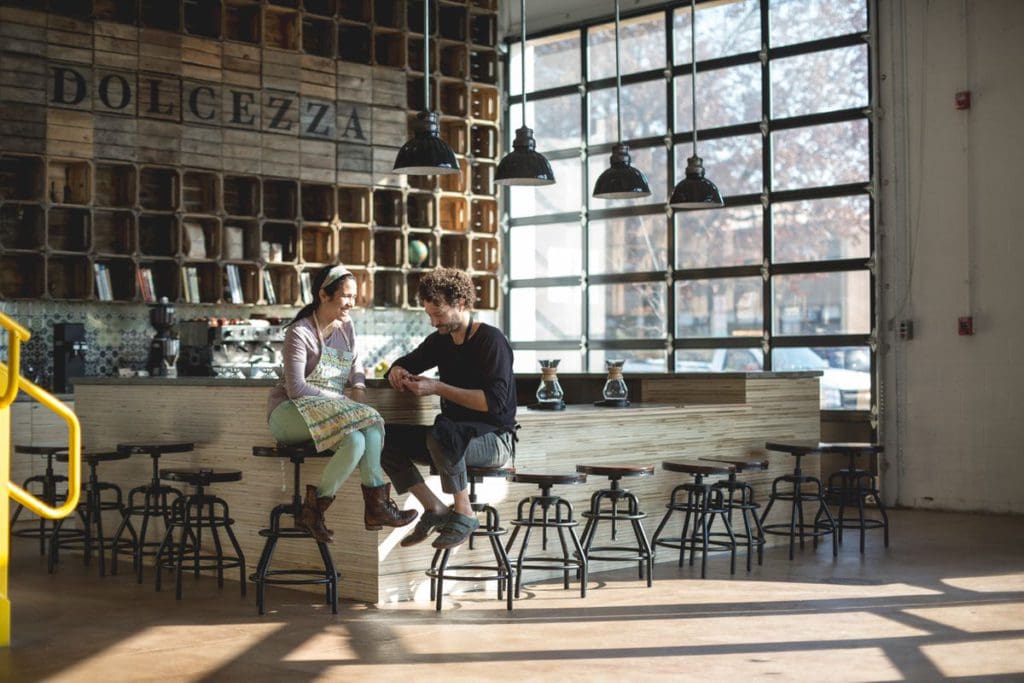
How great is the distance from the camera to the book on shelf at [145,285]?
9.51 meters

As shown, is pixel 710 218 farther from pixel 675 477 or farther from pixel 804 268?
pixel 675 477

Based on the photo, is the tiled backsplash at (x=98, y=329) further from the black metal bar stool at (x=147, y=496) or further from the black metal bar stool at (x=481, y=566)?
the black metal bar stool at (x=481, y=566)

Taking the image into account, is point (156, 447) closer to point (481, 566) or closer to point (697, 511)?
point (481, 566)

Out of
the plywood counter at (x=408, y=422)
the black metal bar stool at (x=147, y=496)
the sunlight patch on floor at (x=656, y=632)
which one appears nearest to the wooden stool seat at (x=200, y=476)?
the plywood counter at (x=408, y=422)

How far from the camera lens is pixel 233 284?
32.9 ft

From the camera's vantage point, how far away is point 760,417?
311 inches

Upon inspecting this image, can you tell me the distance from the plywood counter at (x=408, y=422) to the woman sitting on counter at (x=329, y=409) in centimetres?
28

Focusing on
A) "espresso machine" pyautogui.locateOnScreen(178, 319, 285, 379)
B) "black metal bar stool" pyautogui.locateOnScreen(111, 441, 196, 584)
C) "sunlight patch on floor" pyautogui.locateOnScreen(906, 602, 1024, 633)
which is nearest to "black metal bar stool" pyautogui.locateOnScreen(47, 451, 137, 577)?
"black metal bar stool" pyautogui.locateOnScreen(111, 441, 196, 584)

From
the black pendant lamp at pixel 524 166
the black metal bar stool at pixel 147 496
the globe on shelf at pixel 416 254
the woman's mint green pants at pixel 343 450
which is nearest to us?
the woman's mint green pants at pixel 343 450

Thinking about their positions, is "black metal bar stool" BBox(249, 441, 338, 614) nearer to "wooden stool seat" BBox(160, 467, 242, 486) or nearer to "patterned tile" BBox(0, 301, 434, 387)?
"wooden stool seat" BBox(160, 467, 242, 486)

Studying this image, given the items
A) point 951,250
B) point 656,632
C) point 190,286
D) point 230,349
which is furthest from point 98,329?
point 951,250

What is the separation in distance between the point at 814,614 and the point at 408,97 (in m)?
6.66

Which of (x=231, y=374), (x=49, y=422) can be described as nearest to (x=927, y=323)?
(x=231, y=374)

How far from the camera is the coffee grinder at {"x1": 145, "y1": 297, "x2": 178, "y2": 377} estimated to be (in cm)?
922
